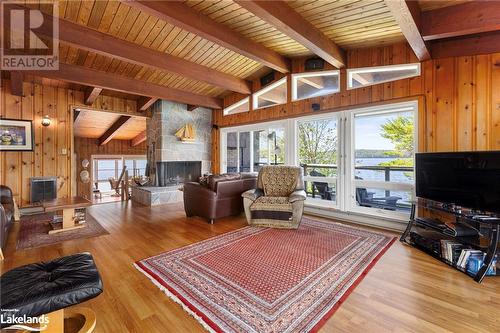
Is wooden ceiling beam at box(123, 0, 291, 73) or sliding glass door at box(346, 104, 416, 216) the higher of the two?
wooden ceiling beam at box(123, 0, 291, 73)

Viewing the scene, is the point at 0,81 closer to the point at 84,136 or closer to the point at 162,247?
the point at 84,136

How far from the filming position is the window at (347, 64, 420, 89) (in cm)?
374

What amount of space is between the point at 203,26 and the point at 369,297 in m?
3.64

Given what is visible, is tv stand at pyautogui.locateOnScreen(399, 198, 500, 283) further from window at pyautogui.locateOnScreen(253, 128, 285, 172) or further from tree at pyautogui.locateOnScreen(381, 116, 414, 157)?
window at pyautogui.locateOnScreen(253, 128, 285, 172)

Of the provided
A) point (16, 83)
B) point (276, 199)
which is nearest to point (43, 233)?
point (16, 83)

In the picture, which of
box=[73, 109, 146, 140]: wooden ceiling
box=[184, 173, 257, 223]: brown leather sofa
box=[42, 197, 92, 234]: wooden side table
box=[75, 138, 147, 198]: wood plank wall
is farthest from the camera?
box=[75, 138, 147, 198]: wood plank wall

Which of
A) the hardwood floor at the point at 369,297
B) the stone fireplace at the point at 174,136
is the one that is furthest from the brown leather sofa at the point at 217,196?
the stone fireplace at the point at 174,136

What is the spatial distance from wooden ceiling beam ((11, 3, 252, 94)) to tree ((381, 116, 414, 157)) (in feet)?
11.4

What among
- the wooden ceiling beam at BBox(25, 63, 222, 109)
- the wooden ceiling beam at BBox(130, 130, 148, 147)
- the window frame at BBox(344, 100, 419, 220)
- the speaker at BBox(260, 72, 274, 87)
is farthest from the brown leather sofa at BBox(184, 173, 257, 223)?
the wooden ceiling beam at BBox(130, 130, 148, 147)

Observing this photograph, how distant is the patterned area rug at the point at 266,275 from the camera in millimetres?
1716

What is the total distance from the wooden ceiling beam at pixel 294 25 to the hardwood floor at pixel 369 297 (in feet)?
9.53

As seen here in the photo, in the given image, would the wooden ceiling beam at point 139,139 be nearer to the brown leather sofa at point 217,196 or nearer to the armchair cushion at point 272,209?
the brown leather sofa at point 217,196

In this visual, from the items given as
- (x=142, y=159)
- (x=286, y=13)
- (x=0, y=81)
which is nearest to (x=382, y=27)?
(x=286, y=13)

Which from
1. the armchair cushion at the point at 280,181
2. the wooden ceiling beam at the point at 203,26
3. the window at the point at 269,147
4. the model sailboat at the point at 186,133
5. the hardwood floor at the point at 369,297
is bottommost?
the hardwood floor at the point at 369,297
